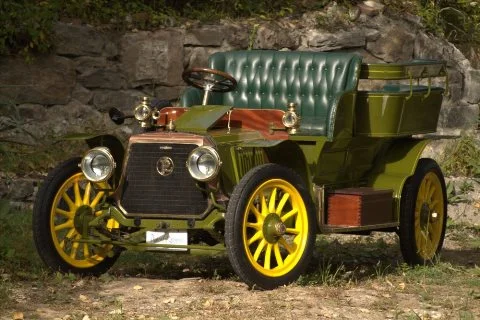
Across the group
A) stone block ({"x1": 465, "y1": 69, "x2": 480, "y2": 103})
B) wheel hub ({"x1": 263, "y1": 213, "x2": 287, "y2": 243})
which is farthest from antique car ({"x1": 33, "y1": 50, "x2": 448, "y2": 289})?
stone block ({"x1": 465, "y1": 69, "x2": 480, "y2": 103})

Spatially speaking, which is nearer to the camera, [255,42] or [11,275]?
[11,275]

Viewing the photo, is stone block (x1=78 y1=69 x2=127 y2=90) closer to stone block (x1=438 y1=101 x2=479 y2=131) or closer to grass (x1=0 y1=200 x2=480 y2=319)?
grass (x1=0 y1=200 x2=480 y2=319)

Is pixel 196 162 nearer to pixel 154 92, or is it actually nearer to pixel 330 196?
pixel 330 196

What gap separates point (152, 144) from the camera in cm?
857

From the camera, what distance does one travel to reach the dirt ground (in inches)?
303

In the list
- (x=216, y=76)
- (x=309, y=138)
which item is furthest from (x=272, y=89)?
(x=309, y=138)

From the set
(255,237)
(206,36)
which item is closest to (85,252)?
(255,237)

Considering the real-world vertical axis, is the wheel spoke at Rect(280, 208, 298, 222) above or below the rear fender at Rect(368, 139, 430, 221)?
below

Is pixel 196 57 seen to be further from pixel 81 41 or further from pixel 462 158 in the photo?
pixel 462 158

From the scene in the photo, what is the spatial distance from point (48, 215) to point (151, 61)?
4.41 meters

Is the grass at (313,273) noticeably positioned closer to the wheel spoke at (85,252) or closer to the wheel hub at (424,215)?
the wheel spoke at (85,252)

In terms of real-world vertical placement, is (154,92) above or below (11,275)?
above

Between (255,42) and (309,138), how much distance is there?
4.43 meters

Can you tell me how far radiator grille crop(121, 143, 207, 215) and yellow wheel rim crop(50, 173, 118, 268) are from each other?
0.84 feet
